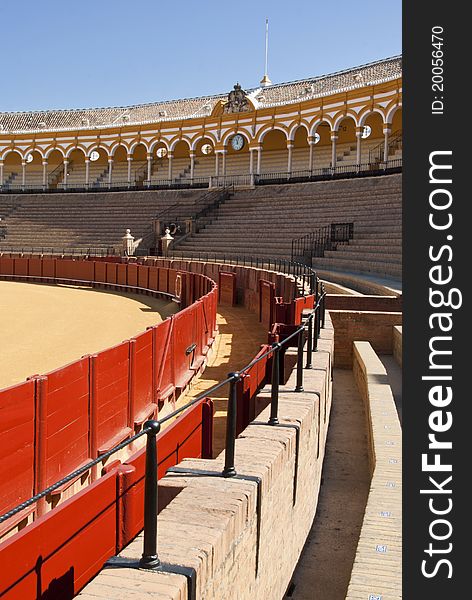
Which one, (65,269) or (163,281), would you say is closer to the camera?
(163,281)

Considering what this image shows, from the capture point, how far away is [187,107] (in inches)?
1871

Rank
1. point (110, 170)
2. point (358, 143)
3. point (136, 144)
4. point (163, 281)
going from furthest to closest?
point (110, 170) < point (136, 144) < point (358, 143) < point (163, 281)

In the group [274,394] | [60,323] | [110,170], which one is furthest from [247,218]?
[274,394]

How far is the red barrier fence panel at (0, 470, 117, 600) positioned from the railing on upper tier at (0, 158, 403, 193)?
97.1 ft

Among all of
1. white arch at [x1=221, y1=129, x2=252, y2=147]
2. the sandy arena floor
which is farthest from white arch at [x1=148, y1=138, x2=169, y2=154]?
the sandy arena floor

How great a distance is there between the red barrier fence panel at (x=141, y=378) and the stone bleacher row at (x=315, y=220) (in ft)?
42.4

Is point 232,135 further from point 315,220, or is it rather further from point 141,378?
point 141,378

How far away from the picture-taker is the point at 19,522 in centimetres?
429

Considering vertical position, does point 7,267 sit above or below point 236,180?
below

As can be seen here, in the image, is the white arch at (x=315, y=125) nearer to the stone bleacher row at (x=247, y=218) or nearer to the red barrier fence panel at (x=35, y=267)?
the stone bleacher row at (x=247, y=218)

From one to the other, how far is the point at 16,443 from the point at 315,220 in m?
25.4

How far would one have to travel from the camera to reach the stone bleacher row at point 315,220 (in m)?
22.8

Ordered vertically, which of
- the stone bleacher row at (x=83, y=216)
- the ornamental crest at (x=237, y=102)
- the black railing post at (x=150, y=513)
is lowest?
the black railing post at (x=150, y=513)

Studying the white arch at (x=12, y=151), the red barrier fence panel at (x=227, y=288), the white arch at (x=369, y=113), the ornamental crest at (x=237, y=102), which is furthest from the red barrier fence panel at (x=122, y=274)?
the white arch at (x=12, y=151)
